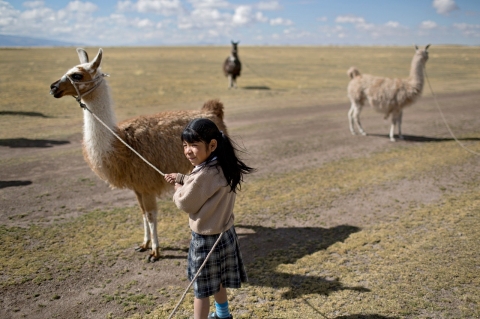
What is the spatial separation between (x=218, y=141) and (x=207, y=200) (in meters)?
0.44

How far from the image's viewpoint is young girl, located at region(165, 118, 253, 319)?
2.58 metres

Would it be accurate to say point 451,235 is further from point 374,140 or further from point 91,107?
point 374,140

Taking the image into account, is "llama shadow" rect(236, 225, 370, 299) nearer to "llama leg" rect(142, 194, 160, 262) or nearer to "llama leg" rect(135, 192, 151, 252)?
"llama leg" rect(142, 194, 160, 262)

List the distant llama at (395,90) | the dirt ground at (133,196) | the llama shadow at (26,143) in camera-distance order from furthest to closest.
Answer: the distant llama at (395,90) → the llama shadow at (26,143) → the dirt ground at (133,196)

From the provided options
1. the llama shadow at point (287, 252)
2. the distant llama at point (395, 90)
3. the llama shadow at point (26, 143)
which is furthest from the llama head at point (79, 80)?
the distant llama at point (395, 90)

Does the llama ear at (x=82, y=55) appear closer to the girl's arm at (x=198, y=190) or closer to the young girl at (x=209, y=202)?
the young girl at (x=209, y=202)

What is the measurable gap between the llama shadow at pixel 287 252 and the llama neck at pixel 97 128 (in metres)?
2.15

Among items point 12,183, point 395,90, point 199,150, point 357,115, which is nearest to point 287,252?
point 199,150

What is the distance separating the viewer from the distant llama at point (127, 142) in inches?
164

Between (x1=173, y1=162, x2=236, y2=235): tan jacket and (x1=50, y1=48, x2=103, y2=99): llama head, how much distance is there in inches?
84.6

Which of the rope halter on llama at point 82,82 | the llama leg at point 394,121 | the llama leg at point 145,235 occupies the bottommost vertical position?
the llama leg at point 145,235

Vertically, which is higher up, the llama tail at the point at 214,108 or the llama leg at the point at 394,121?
the llama tail at the point at 214,108

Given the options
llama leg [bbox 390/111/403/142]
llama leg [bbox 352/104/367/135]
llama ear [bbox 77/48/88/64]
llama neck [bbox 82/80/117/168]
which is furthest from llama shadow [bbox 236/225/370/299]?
llama leg [bbox 352/104/367/135]

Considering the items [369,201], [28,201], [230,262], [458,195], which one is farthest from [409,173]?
[28,201]
